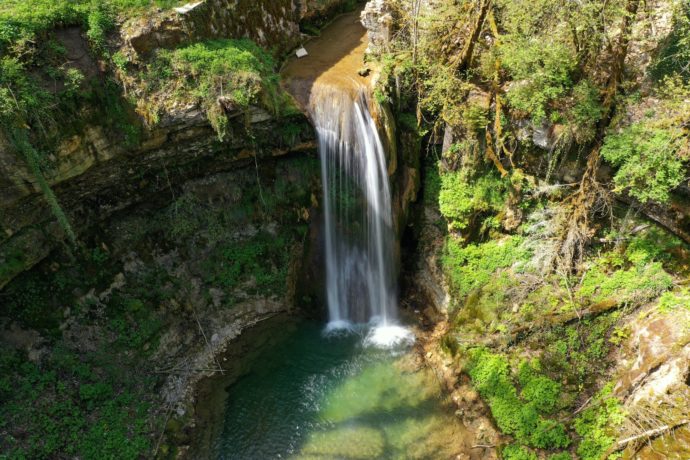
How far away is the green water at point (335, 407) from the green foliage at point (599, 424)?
258cm

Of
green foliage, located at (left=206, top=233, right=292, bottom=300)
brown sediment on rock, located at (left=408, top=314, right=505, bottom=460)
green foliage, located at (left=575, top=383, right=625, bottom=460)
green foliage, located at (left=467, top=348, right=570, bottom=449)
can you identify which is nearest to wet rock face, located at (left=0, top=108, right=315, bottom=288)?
green foliage, located at (left=206, top=233, right=292, bottom=300)

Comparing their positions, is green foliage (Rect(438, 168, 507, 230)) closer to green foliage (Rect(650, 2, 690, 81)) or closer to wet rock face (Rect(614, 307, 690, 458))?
green foliage (Rect(650, 2, 690, 81))

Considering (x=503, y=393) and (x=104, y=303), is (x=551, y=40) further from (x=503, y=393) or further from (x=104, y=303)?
(x=104, y=303)

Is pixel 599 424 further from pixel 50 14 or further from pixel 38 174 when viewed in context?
pixel 50 14

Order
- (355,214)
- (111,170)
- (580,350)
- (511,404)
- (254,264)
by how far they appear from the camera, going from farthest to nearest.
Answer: (254,264) < (355,214) < (111,170) < (511,404) < (580,350)

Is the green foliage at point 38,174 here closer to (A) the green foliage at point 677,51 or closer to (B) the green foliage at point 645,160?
(B) the green foliage at point 645,160

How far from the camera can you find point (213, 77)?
1056 cm

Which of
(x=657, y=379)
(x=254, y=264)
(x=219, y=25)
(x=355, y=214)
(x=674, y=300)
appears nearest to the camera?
(x=657, y=379)

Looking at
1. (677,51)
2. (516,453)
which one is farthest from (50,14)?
(516,453)

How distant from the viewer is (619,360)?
937 centimetres

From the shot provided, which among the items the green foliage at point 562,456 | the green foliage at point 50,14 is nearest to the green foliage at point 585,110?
the green foliage at point 562,456

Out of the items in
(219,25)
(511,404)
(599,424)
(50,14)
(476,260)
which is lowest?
(511,404)

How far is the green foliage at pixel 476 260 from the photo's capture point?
11484mm

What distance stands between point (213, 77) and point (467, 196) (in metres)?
7.17
